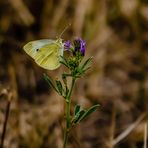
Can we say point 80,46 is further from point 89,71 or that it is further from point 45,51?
point 89,71

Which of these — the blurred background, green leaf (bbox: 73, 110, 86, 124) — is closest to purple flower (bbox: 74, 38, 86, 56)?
green leaf (bbox: 73, 110, 86, 124)

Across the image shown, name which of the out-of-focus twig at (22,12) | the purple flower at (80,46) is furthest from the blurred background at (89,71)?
the purple flower at (80,46)

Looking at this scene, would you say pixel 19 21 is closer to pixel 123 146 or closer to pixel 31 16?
pixel 31 16

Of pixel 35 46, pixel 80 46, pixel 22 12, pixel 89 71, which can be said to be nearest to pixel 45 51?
pixel 35 46

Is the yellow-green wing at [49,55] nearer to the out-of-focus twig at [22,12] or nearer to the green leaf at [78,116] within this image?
the green leaf at [78,116]

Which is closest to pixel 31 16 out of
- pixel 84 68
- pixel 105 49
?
pixel 105 49

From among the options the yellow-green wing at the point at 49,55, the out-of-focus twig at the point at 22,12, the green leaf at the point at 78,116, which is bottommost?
the green leaf at the point at 78,116
